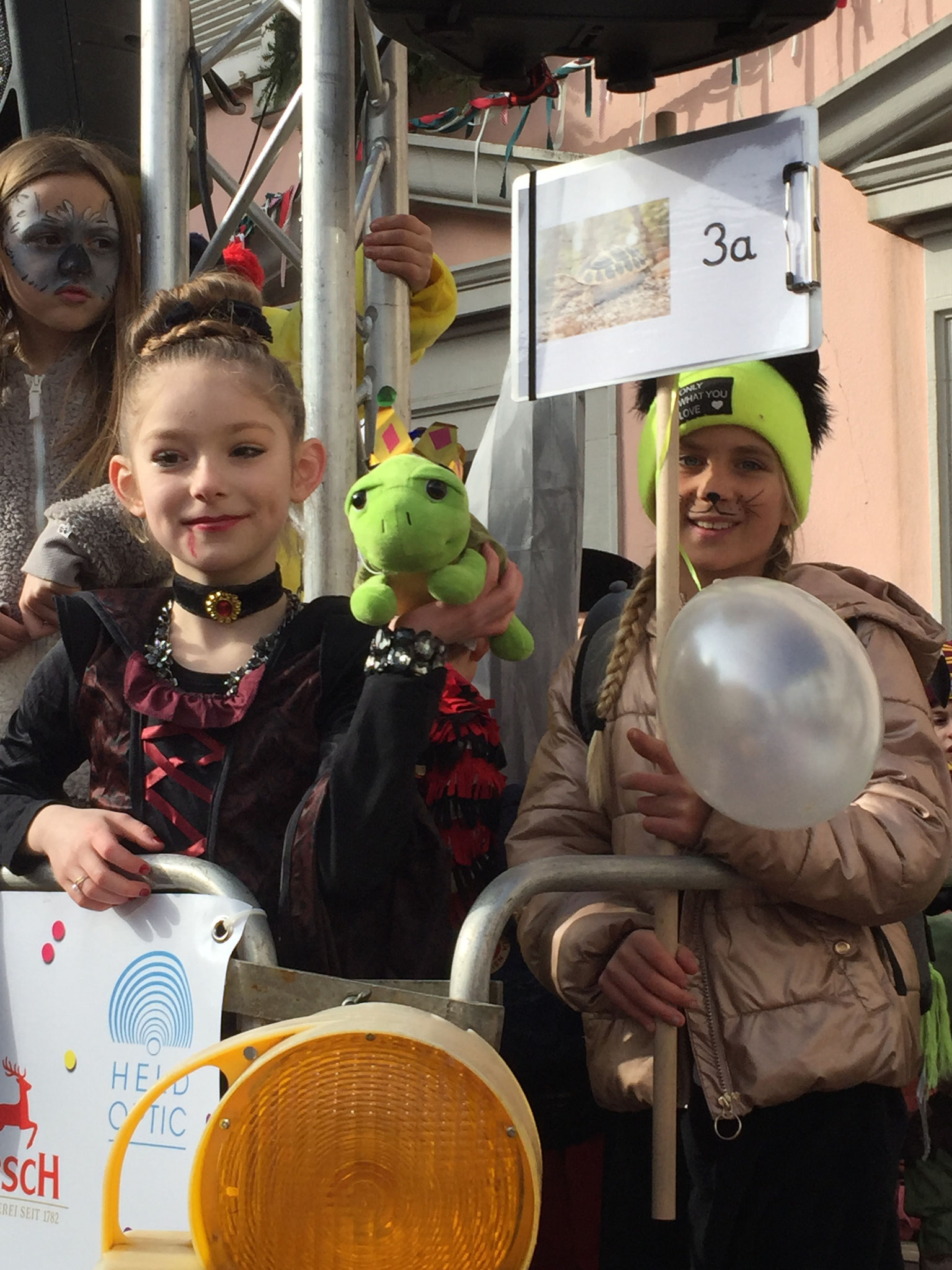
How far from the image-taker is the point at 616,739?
217 centimetres

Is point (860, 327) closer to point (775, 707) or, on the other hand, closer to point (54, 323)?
point (54, 323)

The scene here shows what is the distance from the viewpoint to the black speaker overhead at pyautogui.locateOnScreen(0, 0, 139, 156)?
336 centimetres

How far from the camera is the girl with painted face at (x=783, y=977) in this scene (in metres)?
1.88

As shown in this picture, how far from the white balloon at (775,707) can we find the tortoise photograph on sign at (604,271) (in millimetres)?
422

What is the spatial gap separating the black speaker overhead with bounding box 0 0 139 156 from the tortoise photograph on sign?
5.86 ft

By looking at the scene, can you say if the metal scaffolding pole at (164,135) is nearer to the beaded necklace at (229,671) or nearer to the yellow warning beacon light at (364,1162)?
the beaded necklace at (229,671)

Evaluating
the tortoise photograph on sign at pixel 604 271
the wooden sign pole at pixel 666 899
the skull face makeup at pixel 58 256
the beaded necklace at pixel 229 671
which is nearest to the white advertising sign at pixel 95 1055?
the beaded necklace at pixel 229 671

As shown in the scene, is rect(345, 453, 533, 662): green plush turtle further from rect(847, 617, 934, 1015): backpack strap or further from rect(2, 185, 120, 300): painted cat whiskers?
rect(2, 185, 120, 300): painted cat whiskers

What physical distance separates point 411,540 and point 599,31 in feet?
2.37

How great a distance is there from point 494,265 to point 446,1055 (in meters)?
5.93

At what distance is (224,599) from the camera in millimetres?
2021

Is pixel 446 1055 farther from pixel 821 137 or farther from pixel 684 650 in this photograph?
pixel 821 137

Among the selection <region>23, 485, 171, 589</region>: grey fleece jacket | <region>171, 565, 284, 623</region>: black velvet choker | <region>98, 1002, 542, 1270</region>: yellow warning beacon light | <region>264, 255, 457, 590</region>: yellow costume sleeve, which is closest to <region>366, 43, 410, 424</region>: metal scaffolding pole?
<region>264, 255, 457, 590</region>: yellow costume sleeve

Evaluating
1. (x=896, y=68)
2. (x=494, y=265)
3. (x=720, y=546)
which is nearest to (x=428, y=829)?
(x=720, y=546)
